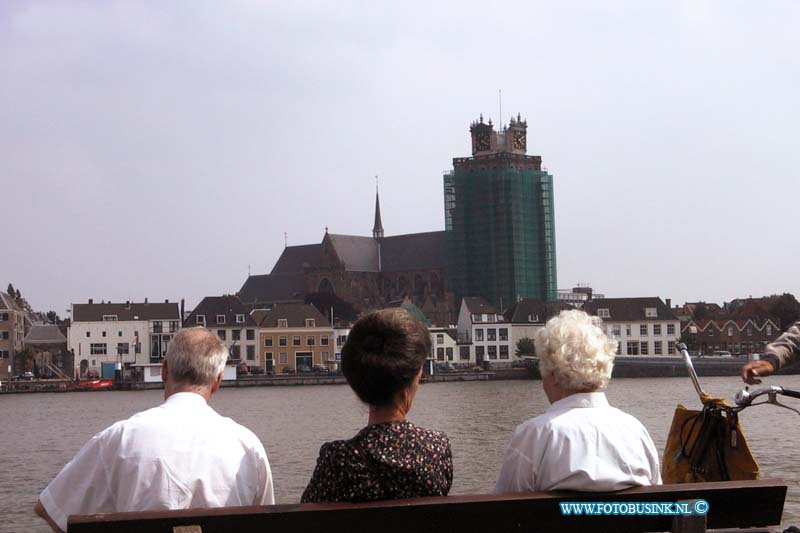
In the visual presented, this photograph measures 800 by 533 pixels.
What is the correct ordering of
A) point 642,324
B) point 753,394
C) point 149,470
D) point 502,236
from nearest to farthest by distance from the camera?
1. point 149,470
2. point 753,394
3. point 642,324
4. point 502,236

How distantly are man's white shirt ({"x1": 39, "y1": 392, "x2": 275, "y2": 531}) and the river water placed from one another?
598 mm

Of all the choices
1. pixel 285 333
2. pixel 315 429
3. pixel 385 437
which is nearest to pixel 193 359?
pixel 385 437

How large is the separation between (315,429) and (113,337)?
208ft

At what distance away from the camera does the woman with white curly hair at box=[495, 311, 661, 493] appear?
3943 mm

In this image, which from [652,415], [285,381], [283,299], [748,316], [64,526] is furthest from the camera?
[283,299]

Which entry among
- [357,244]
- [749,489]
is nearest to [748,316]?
[357,244]

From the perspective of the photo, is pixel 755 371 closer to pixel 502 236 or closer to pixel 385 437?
pixel 385 437

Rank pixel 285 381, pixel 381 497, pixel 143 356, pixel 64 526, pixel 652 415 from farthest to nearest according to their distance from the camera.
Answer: pixel 143 356
pixel 285 381
pixel 652 415
pixel 64 526
pixel 381 497

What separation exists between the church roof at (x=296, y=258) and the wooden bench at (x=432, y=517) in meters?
133

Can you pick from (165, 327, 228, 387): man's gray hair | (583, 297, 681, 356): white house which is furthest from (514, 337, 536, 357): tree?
(165, 327, 228, 387): man's gray hair

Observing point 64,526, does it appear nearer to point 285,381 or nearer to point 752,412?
point 752,412

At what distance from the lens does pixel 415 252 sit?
13338 cm

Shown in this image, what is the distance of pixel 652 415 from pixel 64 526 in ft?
110

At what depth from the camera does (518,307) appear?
98375mm
